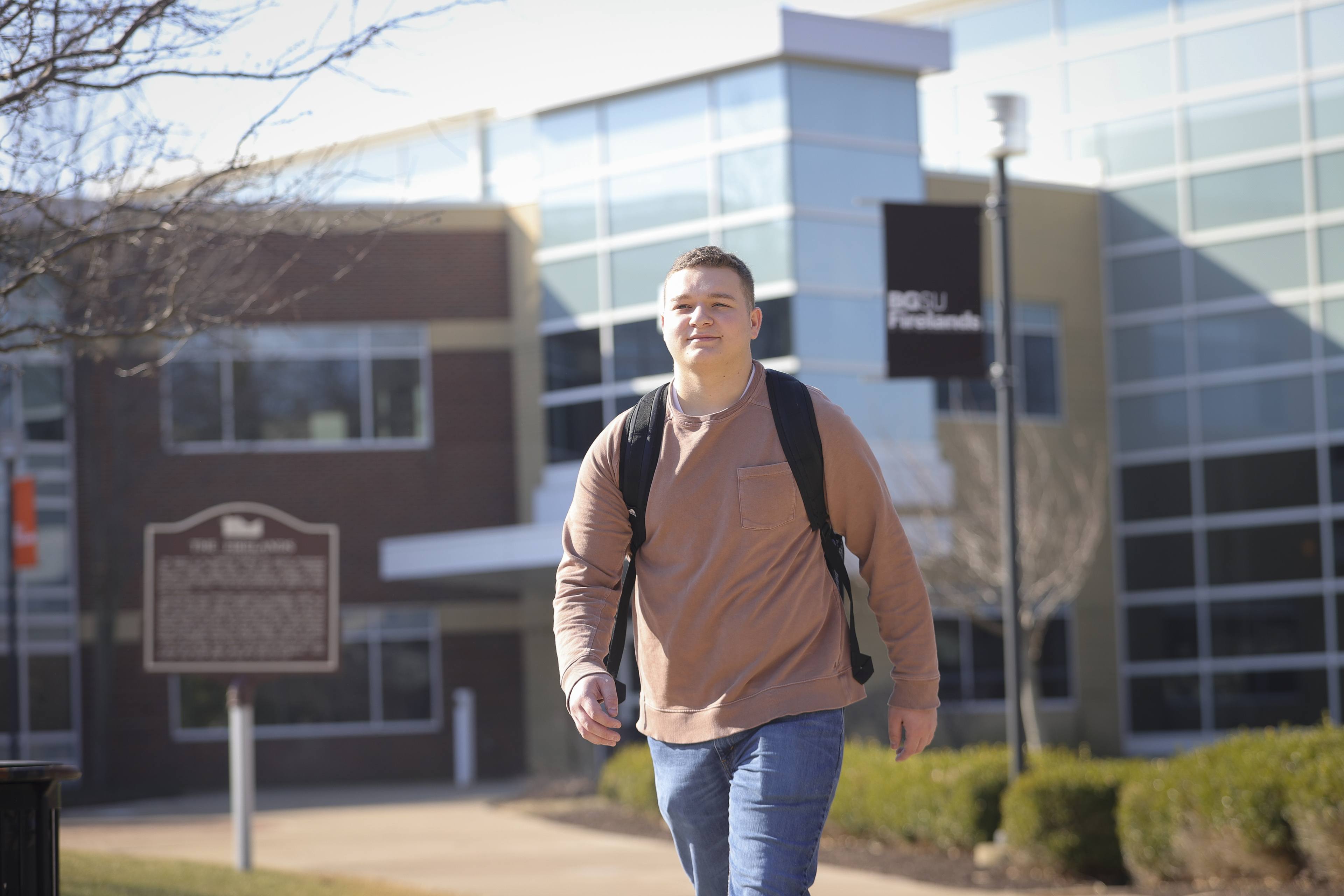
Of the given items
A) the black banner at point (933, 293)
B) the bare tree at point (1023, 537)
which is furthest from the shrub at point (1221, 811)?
the bare tree at point (1023, 537)

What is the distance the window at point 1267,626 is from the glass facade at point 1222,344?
0.09 ft

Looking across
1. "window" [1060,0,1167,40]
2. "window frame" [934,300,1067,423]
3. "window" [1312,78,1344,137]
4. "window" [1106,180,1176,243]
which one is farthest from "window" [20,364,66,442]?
"window" [1312,78,1344,137]

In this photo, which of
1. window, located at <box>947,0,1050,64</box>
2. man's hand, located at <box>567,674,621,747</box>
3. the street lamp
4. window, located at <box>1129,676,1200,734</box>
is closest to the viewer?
man's hand, located at <box>567,674,621,747</box>

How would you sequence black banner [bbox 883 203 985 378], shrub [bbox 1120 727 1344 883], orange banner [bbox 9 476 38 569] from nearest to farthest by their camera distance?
shrub [bbox 1120 727 1344 883], black banner [bbox 883 203 985 378], orange banner [bbox 9 476 38 569]

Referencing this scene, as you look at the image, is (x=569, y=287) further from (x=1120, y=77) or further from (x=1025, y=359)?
(x=1120, y=77)

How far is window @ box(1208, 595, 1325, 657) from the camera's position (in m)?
23.5

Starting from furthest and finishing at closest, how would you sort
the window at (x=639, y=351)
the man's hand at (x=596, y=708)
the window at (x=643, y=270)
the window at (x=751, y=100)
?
the window at (x=639, y=351), the window at (x=643, y=270), the window at (x=751, y=100), the man's hand at (x=596, y=708)

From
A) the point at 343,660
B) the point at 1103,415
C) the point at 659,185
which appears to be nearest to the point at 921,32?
the point at 659,185

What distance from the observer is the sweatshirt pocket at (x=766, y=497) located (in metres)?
3.72

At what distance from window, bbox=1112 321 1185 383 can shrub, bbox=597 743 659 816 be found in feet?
38.4

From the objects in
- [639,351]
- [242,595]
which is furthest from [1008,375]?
[639,351]

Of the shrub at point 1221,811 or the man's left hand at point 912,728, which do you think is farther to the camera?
the shrub at point 1221,811

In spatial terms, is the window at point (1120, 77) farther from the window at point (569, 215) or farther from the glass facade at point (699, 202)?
the window at point (569, 215)

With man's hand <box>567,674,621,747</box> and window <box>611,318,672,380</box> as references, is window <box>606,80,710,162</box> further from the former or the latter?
man's hand <box>567,674,621,747</box>
